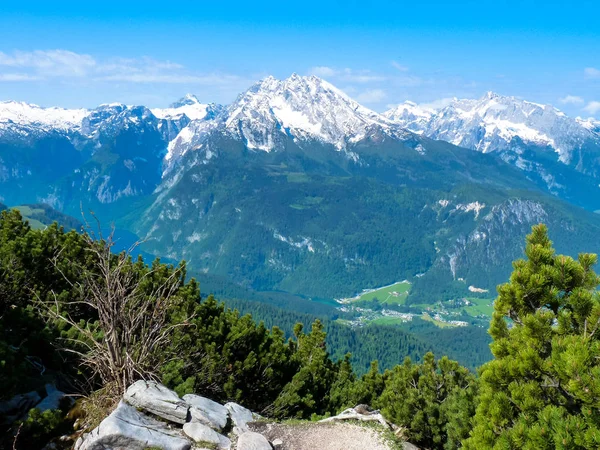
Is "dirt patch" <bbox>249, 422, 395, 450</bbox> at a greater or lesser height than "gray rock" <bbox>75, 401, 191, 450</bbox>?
lesser

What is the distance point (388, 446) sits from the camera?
57.2 feet

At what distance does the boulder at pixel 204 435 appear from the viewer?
14.4m

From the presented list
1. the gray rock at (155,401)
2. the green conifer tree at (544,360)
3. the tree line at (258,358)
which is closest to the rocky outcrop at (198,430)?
the gray rock at (155,401)

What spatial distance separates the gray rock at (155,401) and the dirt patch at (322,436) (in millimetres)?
3369

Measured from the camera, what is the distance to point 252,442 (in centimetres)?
1507

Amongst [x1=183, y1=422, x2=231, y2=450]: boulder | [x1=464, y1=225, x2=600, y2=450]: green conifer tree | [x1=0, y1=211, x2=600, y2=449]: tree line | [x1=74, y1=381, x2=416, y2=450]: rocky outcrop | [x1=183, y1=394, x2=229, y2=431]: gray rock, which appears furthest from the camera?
[x1=183, y1=394, x2=229, y2=431]: gray rock

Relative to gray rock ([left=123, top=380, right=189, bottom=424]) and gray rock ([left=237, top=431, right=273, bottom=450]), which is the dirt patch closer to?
gray rock ([left=237, top=431, right=273, bottom=450])

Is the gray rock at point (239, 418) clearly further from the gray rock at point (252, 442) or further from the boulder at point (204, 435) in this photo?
the boulder at point (204, 435)

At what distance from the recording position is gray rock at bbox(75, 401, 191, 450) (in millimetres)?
12922

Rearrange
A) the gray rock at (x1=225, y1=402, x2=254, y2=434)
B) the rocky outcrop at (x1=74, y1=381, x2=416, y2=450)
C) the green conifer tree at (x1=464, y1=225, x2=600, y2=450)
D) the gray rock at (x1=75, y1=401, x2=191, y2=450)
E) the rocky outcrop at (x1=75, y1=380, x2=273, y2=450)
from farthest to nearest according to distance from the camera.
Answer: the gray rock at (x1=225, y1=402, x2=254, y2=434)
the rocky outcrop at (x1=74, y1=381, x2=416, y2=450)
the rocky outcrop at (x1=75, y1=380, x2=273, y2=450)
the gray rock at (x1=75, y1=401, x2=191, y2=450)
the green conifer tree at (x1=464, y1=225, x2=600, y2=450)

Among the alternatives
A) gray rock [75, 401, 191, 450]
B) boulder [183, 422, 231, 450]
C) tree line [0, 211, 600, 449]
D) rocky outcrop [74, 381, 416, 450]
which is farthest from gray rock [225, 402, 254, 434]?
gray rock [75, 401, 191, 450]

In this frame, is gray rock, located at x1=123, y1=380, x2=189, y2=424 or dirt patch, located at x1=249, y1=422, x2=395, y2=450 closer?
gray rock, located at x1=123, y1=380, x2=189, y2=424

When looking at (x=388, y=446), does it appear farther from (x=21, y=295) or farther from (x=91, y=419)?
(x=21, y=295)

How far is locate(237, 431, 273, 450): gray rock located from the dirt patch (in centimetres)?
111
